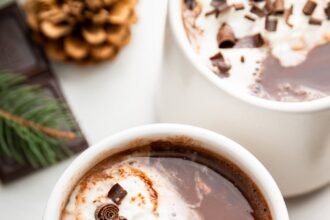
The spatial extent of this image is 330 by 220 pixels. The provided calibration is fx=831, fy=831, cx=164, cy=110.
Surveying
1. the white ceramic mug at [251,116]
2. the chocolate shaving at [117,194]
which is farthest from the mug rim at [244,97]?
the chocolate shaving at [117,194]

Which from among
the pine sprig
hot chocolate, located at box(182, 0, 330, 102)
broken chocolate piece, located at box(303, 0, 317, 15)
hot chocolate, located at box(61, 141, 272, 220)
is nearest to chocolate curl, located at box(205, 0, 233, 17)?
hot chocolate, located at box(182, 0, 330, 102)

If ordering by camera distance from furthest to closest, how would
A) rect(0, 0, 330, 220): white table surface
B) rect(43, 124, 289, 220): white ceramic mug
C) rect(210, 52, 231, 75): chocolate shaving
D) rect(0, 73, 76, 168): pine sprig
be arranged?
rect(0, 0, 330, 220): white table surface → rect(0, 73, 76, 168): pine sprig → rect(210, 52, 231, 75): chocolate shaving → rect(43, 124, 289, 220): white ceramic mug

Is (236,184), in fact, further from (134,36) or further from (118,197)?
(134,36)

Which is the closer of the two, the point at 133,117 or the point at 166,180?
the point at 166,180

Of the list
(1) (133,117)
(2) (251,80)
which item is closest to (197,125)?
(2) (251,80)

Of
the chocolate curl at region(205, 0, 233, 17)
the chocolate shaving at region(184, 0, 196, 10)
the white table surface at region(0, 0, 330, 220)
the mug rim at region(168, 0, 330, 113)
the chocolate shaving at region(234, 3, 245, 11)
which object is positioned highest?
the chocolate shaving at region(184, 0, 196, 10)

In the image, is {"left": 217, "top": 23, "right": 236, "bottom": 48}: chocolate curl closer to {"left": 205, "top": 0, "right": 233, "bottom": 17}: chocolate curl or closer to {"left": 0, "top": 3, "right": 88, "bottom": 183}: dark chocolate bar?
{"left": 205, "top": 0, "right": 233, "bottom": 17}: chocolate curl
